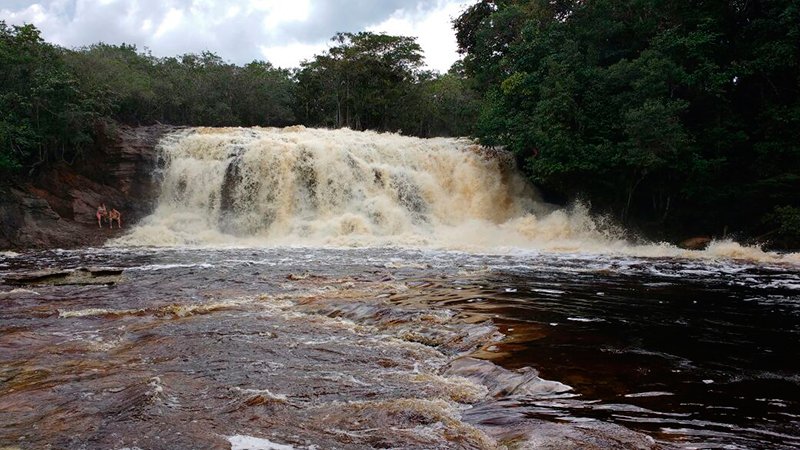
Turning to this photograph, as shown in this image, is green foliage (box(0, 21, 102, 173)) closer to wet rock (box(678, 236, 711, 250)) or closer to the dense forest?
the dense forest

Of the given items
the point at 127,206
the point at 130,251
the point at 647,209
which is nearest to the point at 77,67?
the point at 127,206

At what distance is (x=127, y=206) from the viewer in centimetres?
2223

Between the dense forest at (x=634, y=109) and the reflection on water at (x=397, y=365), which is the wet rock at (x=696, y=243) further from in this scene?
the reflection on water at (x=397, y=365)

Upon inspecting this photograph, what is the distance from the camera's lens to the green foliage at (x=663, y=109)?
61.5 feet

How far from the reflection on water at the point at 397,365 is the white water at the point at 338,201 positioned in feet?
30.9

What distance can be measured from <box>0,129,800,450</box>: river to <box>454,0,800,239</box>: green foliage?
4283 mm

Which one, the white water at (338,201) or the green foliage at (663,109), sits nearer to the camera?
the green foliage at (663,109)

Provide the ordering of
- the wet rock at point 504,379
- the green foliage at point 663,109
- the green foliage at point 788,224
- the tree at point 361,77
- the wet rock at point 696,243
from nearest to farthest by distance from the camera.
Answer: the wet rock at point 504,379
the green foliage at point 788,224
the green foliage at point 663,109
the wet rock at point 696,243
the tree at point 361,77

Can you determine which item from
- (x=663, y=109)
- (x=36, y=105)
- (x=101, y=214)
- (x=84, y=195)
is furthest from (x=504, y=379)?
(x=36, y=105)

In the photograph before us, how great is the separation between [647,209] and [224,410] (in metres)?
21.9

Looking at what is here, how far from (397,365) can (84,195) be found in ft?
67.4

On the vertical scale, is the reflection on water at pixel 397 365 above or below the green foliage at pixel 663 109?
below

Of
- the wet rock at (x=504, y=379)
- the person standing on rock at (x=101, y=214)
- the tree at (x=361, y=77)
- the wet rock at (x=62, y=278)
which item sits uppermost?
the tree at (x=361, y=77)

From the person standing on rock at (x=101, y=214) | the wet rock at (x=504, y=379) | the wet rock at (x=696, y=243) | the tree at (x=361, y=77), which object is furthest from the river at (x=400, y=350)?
the tree at (x=361, y=77)
